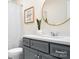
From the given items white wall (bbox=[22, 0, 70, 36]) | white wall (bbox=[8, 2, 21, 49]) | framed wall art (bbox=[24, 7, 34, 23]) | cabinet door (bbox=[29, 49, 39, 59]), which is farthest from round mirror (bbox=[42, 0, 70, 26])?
white wall (bbox=[8, 2, 21, 49])

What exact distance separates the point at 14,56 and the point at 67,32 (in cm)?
153

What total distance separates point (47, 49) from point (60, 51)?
0.90 feet

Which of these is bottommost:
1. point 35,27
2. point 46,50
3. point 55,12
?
point 46,50

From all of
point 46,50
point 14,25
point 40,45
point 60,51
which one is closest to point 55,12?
point 40,45

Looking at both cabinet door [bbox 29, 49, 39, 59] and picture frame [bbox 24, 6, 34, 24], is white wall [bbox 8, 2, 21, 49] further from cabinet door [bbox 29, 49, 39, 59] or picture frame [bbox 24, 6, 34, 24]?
cabinet door [bbox 29, 49, 39, 59]

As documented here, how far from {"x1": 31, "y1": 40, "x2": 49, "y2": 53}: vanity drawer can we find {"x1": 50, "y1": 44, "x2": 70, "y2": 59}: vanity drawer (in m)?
0.12

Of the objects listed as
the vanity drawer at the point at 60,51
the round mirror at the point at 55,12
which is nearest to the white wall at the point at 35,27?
the round mirror at the point at 55,12

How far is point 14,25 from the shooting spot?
12.5ft

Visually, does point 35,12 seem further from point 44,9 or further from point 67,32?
point 67,32

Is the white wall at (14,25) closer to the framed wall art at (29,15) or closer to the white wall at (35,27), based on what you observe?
the white wall at (35,27)

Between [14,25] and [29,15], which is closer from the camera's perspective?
[29,15]

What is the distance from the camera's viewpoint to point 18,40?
3.85 metres

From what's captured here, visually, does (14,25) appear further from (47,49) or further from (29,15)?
(47,49)
